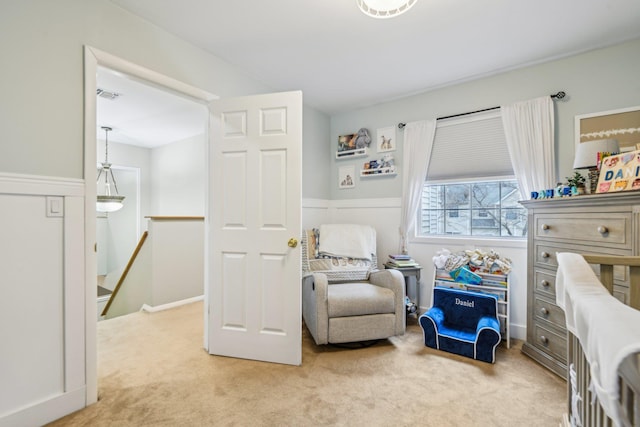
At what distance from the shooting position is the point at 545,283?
2082mm

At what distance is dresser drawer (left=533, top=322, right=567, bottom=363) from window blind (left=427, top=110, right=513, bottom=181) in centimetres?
134

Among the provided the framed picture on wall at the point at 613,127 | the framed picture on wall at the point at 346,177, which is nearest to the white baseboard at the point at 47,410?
the framed picture on wall at the point at 346,177

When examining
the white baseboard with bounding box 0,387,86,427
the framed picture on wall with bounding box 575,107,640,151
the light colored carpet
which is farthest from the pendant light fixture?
the framed picture on wall with bounding box 575,107,640,151

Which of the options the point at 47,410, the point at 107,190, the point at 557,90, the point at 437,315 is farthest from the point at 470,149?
the point at 107,190

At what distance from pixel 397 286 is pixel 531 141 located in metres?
1.69

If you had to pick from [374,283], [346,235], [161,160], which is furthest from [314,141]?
[161,160]

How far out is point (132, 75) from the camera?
74.7 inches

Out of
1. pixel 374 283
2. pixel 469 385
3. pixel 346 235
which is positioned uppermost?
pixel 346 235

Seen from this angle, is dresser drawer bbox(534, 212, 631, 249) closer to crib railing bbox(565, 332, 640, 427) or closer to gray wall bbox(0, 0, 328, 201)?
crib railing bbox(565, 332, 640, 427)

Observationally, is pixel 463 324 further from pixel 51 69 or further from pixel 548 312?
pixel 51 69

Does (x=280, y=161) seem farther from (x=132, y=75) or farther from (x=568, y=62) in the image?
(x=568, y=62)

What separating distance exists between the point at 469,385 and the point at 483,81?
2.59 m

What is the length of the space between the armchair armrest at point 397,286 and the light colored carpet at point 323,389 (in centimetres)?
20

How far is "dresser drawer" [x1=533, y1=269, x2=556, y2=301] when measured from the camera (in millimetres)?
2023
